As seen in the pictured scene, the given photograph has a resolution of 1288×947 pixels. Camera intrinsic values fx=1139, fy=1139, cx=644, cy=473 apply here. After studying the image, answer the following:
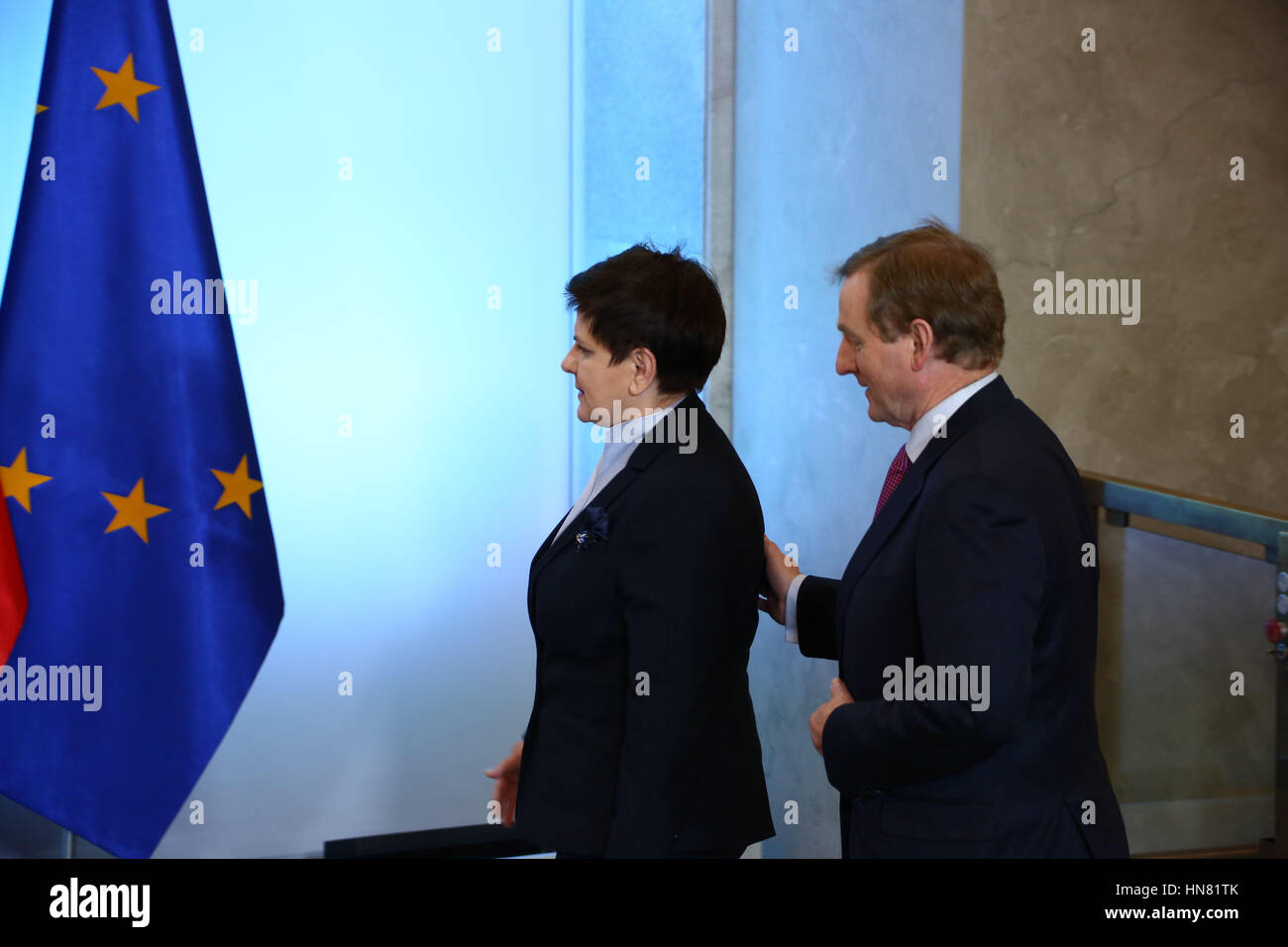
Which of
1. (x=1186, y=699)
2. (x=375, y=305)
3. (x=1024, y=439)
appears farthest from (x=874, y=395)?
(x=375, y=305)

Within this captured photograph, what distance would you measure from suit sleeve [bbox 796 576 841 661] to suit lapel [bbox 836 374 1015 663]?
13.8 inches

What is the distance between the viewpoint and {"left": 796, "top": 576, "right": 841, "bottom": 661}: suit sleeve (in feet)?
6.05

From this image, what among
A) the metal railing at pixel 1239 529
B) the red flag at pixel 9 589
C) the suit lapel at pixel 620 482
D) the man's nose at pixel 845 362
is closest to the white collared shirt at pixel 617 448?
the suit lapel at pixel 620 482

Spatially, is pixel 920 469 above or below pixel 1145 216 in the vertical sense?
below

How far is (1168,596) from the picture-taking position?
7.31ft

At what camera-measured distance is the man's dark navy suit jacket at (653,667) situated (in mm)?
1562

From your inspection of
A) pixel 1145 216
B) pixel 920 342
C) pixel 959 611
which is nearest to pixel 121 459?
pixel 920 342

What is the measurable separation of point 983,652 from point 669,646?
0.45 m

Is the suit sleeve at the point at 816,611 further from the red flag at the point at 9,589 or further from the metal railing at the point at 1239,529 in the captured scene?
the red flag at the point at 9,589

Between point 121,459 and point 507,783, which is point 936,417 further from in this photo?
point 121,459

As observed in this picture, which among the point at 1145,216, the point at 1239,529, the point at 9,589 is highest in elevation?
the point at 1145,216

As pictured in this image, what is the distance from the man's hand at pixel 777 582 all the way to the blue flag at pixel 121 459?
1.29 m

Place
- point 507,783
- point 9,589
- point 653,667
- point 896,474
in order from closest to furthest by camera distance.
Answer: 1. point 653,667
2. point 896,474
3. point 507,783
4. point 9,589

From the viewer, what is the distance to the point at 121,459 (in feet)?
8.27
